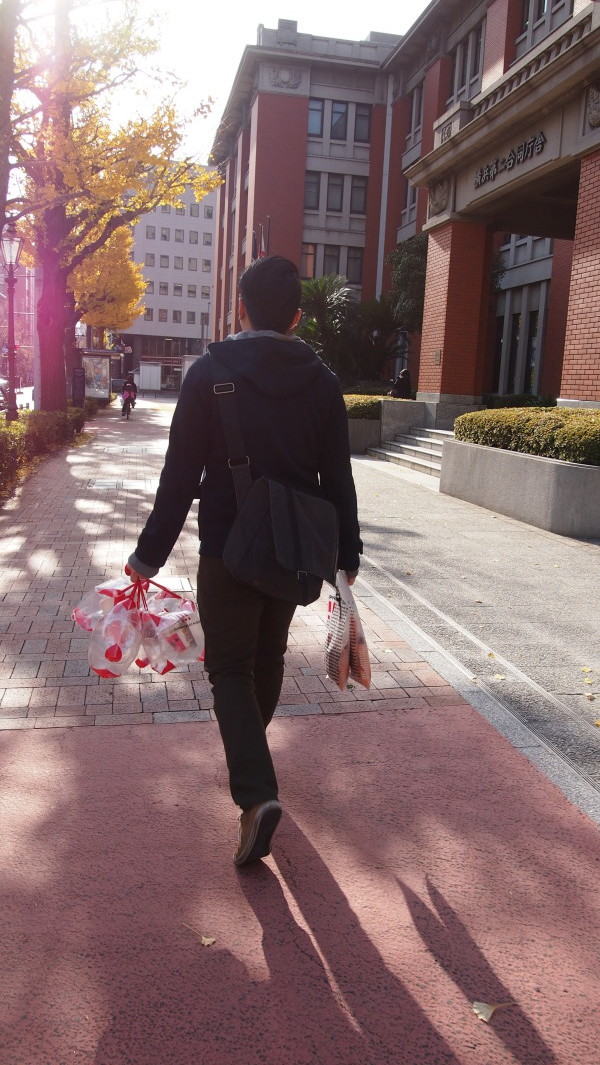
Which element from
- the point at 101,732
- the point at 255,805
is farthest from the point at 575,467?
the point at 255,805

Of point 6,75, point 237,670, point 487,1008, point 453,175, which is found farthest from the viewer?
point 453,175

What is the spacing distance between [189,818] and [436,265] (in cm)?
1787

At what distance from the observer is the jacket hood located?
9.11 feet

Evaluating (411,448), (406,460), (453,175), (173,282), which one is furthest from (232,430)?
(173,282)

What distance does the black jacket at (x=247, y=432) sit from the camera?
2.79 meters

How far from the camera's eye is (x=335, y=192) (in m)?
43.8

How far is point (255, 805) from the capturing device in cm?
281

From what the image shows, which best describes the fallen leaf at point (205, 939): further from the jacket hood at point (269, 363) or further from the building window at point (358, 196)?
the building window at point (358, 196)

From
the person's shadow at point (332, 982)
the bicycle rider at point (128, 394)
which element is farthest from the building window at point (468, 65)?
the person's shadow at point (332, 982)

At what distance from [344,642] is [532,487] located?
7.61 meters

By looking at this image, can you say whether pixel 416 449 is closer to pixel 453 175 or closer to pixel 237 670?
pixel 453 175

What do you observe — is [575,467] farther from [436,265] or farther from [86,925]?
[436,265]

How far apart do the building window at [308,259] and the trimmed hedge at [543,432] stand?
33.5 metres

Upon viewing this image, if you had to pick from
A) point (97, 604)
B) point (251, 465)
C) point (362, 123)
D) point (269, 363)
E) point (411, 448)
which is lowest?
point (411, 448)
